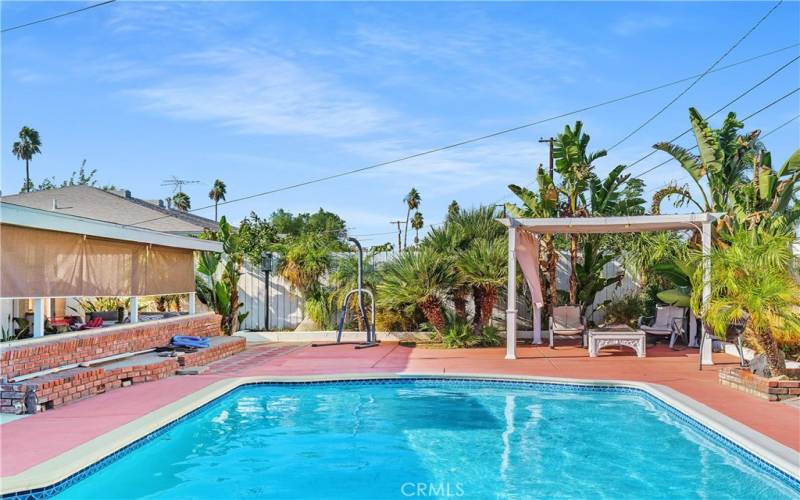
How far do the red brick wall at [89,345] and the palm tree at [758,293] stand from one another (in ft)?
30.8

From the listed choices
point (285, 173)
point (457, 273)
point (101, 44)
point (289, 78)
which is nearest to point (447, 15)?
point (289, 78)

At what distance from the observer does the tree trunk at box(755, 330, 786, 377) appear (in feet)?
30.1

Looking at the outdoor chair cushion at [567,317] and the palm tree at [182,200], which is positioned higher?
the palm tree at [182,200]

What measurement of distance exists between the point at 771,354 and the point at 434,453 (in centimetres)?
518

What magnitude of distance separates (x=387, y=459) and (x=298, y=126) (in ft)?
52.2

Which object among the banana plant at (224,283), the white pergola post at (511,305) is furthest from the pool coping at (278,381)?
the banana plant at (224,283)

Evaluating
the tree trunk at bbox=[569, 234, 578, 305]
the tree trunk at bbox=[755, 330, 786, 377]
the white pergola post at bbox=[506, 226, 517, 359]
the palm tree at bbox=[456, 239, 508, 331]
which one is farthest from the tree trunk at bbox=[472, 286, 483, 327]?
the tree trunk at bbox=[755, 330, 786, 377]

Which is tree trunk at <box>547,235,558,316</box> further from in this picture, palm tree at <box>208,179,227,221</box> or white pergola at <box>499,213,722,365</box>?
palm tree at <box>208,179,227,221</box>

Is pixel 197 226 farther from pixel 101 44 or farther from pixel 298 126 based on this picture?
pixel 101 44

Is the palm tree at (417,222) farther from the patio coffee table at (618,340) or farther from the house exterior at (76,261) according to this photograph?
the patio coffee table at (618,340)

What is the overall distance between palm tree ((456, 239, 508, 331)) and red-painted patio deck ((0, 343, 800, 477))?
1425mm

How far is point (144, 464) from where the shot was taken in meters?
6.87

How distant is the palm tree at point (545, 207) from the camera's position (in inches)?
616

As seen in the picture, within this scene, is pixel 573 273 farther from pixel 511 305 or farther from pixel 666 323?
pixel 511 305
